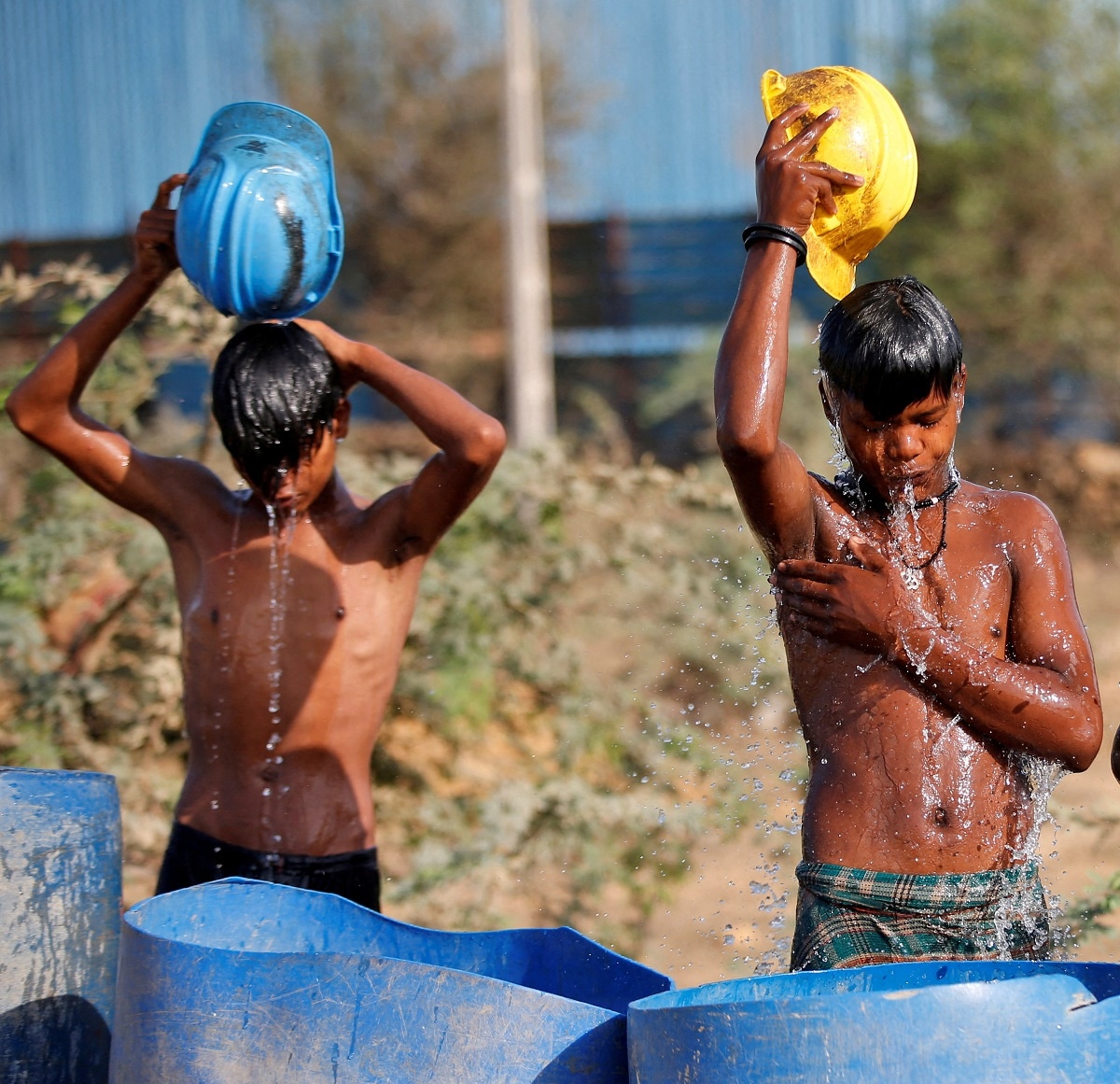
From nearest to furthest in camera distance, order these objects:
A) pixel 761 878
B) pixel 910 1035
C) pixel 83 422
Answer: pixel 910 1035
pixel 83 422
pixel 761 878

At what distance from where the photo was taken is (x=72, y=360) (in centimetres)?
309

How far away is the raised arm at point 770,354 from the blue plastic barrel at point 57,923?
1.36 m

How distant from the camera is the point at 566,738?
16.0ft

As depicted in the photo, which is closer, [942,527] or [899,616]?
[899,616]

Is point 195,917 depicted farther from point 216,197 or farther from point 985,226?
point 985,226

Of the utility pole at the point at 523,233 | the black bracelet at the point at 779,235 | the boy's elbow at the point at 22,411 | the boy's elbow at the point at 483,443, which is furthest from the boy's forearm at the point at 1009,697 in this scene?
the utility pole at the point at 523,233

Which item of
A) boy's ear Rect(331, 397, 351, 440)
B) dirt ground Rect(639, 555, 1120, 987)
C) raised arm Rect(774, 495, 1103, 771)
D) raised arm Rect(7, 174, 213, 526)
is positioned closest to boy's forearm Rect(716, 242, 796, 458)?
raised arm Rect(774, 495, 1103, 771)

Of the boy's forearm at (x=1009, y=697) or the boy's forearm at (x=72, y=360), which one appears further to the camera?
the boy's forearm at (x=72, y=360)

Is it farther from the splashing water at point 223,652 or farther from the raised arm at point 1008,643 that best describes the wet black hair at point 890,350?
the splashing water at point 223,652

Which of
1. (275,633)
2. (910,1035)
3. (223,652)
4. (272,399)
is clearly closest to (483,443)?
(272,399)

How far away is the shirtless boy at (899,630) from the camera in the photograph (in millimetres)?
2123

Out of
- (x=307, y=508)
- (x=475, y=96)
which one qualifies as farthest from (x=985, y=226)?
(x=307, y=508)

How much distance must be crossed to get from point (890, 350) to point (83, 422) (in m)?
1.88

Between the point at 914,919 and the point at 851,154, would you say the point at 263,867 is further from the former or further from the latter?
the point at 851,154
